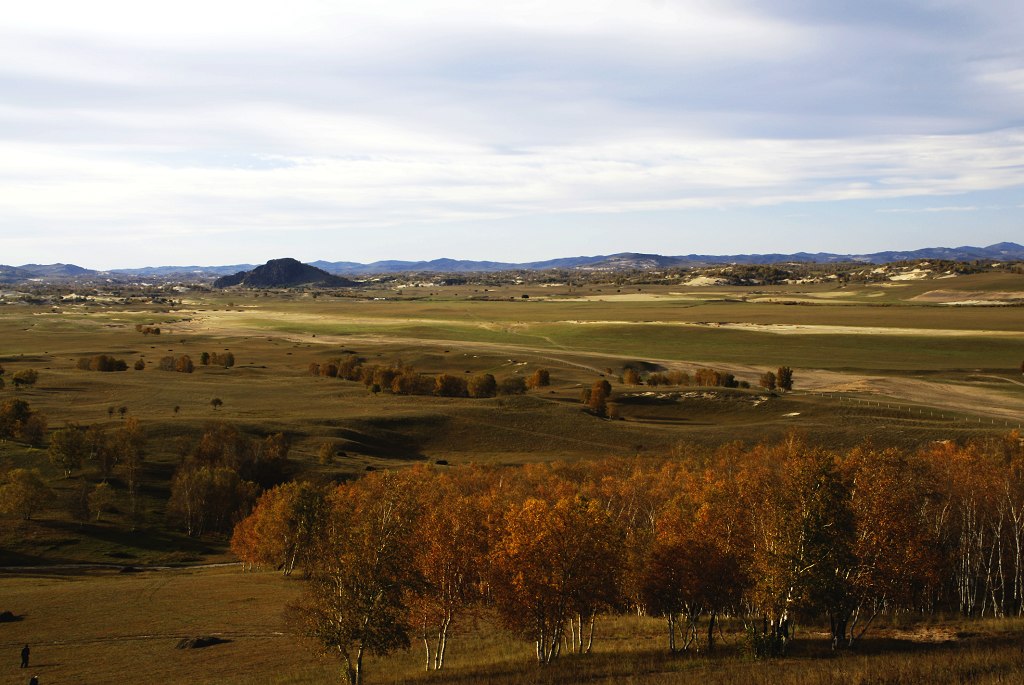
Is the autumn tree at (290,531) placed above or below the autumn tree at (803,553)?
below

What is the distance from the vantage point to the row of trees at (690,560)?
38125 mm

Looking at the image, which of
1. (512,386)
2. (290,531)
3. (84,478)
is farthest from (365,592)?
(512,386)

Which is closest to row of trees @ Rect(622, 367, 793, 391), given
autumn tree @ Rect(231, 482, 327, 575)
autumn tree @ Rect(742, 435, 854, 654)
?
autumn tree @ Rect(231, 482, 327, 575)

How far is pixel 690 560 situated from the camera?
43875 mm

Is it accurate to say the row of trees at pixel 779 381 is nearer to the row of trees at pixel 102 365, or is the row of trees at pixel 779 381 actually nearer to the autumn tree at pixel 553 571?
the autumn tree at pixel 553 571

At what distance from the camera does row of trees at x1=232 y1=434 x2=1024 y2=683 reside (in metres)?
38.1

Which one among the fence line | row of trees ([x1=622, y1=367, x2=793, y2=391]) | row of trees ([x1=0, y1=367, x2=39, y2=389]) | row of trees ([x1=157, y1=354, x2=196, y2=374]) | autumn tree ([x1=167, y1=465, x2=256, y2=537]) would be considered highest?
row of trees ([x1=0, y1=367, x2=39, y2=389])

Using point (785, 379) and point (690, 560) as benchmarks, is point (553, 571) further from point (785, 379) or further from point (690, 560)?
point (785, 379)

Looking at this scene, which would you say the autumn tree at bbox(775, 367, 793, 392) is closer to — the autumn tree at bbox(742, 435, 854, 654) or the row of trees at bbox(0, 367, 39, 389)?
the autumn tree at bbox(742, 435, 854, 654)

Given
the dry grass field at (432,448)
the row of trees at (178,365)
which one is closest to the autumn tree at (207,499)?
the dry grass field at (432,448)

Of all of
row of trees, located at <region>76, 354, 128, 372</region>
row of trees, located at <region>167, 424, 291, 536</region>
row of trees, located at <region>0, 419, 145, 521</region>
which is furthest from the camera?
row of trees, located at <region>76, 354, 128, 372</region>

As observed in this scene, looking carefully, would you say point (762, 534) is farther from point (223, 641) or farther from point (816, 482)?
point (223, 641)

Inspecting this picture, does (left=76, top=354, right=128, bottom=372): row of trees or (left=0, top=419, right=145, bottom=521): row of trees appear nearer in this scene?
(left=0, top=419, right=145, bottom=521): row of trees

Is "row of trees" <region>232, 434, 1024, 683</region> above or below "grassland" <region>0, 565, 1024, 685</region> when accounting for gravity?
above
